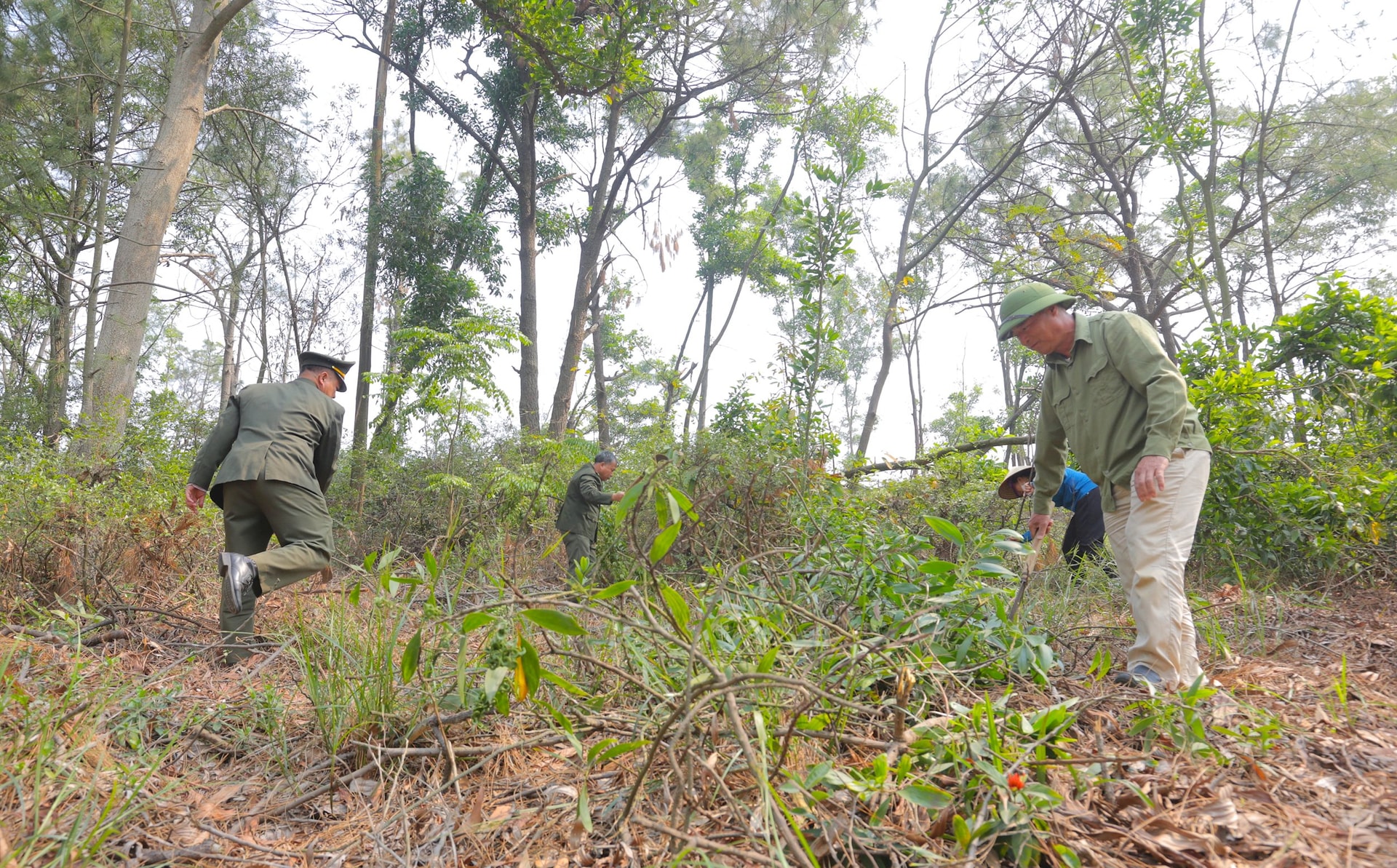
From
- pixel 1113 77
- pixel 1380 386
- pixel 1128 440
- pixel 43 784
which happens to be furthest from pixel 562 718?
pixel 1113 77

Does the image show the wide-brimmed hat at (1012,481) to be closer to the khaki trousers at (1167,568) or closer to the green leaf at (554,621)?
the khaki trousers at (1167,568)

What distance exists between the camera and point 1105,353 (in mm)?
2830

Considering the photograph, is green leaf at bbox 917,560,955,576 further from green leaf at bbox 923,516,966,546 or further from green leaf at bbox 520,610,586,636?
green leaf at bbox 520,610,586,636

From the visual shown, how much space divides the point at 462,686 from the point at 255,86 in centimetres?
1864

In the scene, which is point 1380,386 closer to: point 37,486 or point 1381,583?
point 1381,583

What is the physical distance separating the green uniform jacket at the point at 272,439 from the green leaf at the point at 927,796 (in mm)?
3401

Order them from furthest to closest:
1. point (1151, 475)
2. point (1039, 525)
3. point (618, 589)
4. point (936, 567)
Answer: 1. point (1039, 525)
2. point (1151, 475)
3. point (936, 567)
4. point (618, 589)

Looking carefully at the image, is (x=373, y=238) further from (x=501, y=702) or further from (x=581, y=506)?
(x=501, y=702)

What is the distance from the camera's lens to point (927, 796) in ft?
4.59

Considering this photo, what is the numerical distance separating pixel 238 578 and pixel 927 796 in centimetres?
309

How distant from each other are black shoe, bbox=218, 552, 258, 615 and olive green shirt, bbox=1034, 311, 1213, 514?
375 cm

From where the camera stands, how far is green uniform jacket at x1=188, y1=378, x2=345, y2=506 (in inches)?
140

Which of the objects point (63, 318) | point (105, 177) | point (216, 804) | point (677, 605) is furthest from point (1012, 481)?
point (63, 318)

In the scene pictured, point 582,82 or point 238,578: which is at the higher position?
point 582,82
